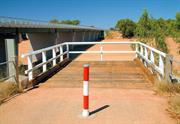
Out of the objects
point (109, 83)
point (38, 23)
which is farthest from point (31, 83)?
point (38, 23)

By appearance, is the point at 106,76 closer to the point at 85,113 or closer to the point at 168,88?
the point at 168,88

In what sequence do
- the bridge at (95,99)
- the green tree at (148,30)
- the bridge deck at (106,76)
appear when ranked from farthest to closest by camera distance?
the green tree at (148,30)
the bridge deck at (106,76)
the bridge at (95,99)

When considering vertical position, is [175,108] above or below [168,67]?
below

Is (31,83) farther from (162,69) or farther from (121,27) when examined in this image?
(121,27)

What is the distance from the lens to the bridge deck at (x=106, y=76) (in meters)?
10.1

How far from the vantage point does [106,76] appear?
1178 centimetres

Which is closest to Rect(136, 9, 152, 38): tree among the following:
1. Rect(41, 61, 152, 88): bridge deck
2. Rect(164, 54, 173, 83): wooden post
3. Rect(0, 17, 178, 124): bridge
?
Rect(41, 61, 152, 88): bridge deck

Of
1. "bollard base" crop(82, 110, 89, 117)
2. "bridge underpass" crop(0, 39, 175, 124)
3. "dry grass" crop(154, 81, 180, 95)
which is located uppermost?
"dry grass" crop(154, 81, 180, 95)

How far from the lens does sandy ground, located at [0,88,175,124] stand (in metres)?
5.91

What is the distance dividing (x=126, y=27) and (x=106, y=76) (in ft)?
280

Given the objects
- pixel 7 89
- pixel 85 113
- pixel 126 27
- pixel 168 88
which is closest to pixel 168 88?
pixel 168 88

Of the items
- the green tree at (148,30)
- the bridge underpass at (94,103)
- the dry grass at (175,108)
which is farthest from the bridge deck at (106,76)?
the green tree at (148,30)

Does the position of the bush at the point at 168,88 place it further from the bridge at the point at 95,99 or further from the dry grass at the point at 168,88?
the bridge at the point at 95,99

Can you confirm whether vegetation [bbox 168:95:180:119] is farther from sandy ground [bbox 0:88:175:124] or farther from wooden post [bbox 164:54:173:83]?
wooden post [bbox 164:54:173:83]
